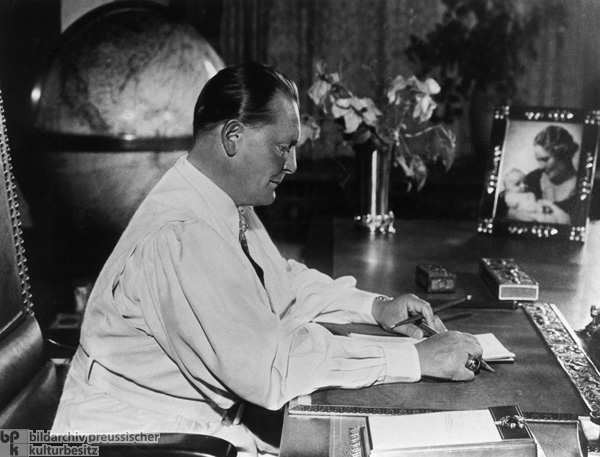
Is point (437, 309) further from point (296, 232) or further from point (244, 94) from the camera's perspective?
point (296, 232)

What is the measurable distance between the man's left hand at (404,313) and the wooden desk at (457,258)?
0.24 meters

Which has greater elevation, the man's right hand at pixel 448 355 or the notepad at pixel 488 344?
the man's right hand at pixel 448 355

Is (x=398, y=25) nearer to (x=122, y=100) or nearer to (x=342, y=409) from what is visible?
(x=122, y=100)

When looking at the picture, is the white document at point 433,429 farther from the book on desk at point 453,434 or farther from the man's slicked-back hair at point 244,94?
the man's slicked-back hair at point 244,94

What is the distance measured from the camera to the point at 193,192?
158cm

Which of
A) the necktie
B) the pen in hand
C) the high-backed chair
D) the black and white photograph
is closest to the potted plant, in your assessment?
the black and white photograph

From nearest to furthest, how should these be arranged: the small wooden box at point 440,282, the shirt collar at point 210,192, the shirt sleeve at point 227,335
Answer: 1. the shirt sleeve at point 227,335
2. the shirt collar at point 210,192
3. the small wooden box at point 440,282

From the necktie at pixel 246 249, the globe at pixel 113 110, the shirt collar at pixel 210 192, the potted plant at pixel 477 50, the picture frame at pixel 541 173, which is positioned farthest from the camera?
the potted plant at pixel 477 50

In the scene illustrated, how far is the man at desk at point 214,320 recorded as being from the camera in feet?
4.44

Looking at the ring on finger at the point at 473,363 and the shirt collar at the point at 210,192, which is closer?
the ring on finger at the point at 473,363

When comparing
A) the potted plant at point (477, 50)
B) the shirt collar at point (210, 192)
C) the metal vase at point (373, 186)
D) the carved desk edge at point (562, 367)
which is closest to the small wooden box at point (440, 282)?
the carved desk edge at point (562, 367)

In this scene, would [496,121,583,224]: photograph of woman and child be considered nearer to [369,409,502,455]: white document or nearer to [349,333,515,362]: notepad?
[349,333,515,362]: notepad

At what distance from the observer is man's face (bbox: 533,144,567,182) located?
2590mm

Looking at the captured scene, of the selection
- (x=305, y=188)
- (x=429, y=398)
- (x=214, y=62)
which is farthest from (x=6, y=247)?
(x=305, y=188)
